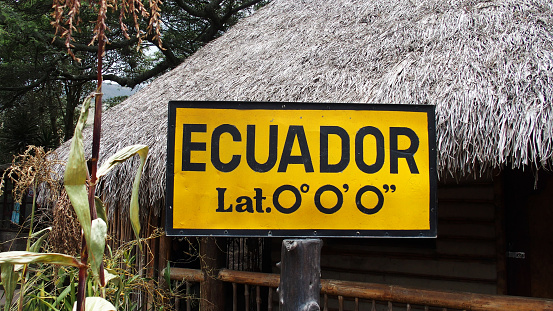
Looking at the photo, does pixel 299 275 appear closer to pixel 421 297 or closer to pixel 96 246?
pixel 96 246

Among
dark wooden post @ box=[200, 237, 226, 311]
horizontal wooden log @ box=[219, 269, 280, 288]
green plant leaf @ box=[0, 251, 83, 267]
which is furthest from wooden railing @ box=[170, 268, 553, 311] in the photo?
green plant leaf @ box=[0, 251, 83, 267]

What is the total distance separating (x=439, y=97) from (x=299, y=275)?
1.65m

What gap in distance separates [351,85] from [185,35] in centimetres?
879

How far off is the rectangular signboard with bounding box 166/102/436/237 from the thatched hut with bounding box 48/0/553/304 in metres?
1.12

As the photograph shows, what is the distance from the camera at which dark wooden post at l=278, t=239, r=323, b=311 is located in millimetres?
1510

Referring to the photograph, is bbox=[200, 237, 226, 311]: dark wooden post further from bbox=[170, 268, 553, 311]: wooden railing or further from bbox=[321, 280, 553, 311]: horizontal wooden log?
bbox=[321, 280, 553, 311]: horizontal wooden log

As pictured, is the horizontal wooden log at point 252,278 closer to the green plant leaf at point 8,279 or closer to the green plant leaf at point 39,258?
the green plant leaf at point 8,279

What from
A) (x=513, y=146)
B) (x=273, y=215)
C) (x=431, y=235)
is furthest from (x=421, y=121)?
(x=513, y=146)

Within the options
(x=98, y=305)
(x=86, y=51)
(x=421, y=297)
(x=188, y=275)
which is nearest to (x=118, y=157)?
(x=98, y=305)

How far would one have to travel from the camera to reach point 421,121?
1.58m

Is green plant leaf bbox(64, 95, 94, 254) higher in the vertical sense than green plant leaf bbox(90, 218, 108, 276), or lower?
higher

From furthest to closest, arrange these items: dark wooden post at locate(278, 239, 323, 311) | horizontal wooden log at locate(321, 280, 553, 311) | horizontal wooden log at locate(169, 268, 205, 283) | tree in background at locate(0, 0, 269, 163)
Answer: tree in background at locate(0, 0, 269, 163) → horizontal wooden log at locate(169, 268, 205, 283) → horizontal wooden log at locate(321, 280, 553, 311) → dark wooden post at locate(278, 239, 323, 311)

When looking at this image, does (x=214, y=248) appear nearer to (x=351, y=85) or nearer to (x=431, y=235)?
(x=351, y=85)

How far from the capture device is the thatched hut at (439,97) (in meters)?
2.56
